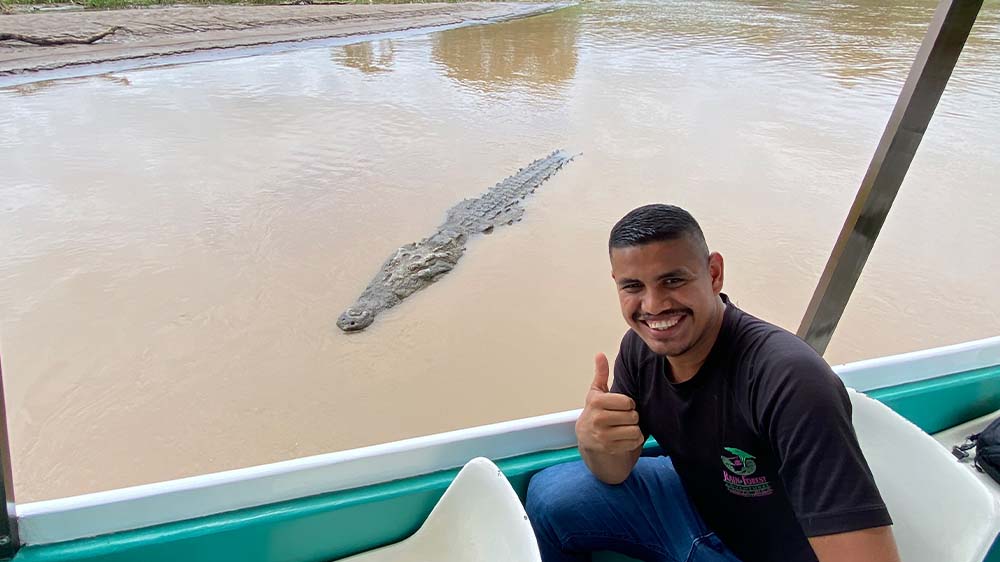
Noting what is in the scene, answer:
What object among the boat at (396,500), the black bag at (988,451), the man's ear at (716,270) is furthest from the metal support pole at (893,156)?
the man's ear at (716,270)

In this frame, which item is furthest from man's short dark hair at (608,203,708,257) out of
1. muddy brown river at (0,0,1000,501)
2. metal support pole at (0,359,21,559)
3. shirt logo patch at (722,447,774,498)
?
muddy brown river at (0,0,1000,501)

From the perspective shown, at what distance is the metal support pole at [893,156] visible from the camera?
1.45 m

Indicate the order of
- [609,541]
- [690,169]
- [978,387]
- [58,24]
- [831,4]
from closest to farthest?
[609,541], [978,387], [690,169], [58,24], [831,4]

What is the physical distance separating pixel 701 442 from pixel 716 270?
0.36 meters

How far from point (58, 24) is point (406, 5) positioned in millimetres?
10412

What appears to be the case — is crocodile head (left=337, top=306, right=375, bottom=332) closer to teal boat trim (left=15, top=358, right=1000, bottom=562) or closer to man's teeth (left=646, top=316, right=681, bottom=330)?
teal boat trim (left=15, top=358, right=1000, bottom=562)

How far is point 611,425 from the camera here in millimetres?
1296

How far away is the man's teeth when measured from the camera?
121cm

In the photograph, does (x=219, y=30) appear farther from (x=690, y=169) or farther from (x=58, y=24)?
(x=690, y=169)

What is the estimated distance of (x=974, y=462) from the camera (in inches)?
60.7

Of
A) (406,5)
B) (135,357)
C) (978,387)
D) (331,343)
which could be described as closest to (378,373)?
(331,343)

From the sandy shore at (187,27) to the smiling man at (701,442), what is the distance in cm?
1122

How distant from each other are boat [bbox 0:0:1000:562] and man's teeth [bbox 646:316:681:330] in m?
0.38

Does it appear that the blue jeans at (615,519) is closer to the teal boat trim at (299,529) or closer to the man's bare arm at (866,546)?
the teal boat trim at (299,529)
